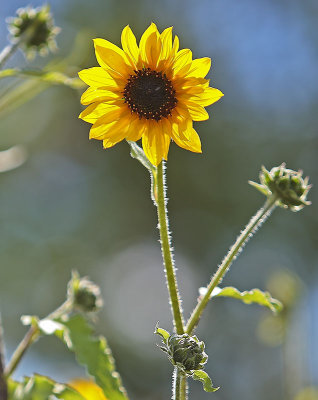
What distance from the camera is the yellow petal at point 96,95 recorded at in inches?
48.8

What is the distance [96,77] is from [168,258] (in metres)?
0.42

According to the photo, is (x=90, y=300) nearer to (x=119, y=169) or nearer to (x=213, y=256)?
(x=213, y=256)

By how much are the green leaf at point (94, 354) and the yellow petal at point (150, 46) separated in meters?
0.53

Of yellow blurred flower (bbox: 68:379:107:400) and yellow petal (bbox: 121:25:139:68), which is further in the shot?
yellow blurred flower (bbox: 68:379:107:400)

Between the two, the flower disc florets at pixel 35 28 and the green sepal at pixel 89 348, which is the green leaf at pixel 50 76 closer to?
the flower disc florets at pixel 35 28

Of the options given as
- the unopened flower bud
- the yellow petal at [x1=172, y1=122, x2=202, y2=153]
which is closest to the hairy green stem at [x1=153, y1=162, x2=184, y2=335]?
the yellow petal at [x1=172, y1=122, x2=202, y2=153]

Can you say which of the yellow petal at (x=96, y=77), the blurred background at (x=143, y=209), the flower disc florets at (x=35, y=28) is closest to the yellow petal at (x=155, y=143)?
the yellow petal at (x=96, y=77)

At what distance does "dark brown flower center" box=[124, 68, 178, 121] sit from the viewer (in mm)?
1307

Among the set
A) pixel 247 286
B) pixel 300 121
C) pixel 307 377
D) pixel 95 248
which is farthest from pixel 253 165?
pixel 307 377

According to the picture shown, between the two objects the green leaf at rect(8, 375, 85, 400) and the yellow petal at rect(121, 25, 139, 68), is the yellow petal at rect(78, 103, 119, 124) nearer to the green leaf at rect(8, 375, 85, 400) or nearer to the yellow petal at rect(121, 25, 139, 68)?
the yellow petal at rect(121, 25, 139, 68)

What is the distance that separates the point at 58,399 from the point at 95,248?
6336 mm

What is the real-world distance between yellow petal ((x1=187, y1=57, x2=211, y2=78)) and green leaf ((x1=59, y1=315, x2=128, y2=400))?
20.8 inches

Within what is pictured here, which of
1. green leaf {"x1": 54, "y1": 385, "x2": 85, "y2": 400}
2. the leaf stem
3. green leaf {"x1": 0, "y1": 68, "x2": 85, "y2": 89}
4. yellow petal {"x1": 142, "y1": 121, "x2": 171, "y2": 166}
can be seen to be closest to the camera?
the leaf stem

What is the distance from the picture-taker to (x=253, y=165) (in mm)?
7266
